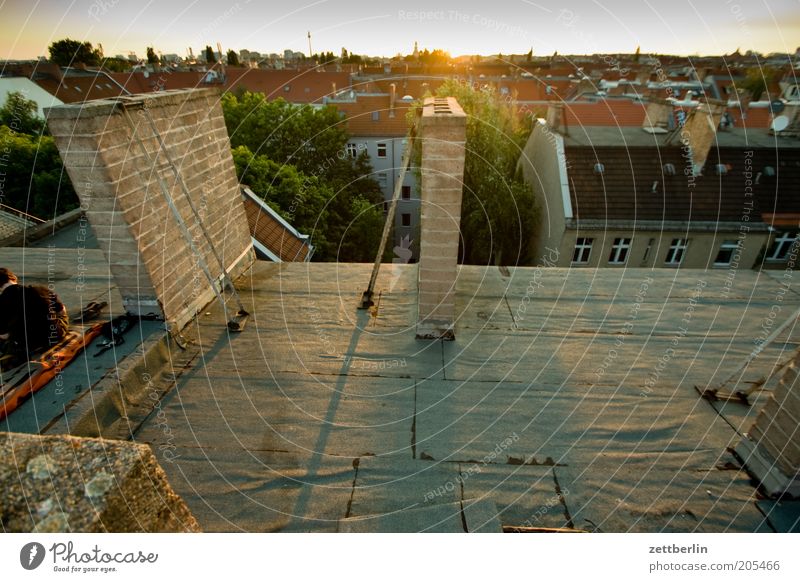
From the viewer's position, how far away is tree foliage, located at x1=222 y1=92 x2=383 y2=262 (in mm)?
25922

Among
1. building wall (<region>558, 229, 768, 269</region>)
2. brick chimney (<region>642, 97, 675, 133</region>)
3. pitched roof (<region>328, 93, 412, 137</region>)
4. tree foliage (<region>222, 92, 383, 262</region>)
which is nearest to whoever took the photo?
building wall (<region>558, 229, 768, 269</region>)

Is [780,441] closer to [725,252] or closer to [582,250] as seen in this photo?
[582,250]

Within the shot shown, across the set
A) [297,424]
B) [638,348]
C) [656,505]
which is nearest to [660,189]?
[638,348]

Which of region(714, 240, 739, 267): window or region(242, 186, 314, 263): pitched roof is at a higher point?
region(242, 186, 314, 263): pitched roof

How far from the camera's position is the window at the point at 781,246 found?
755 inches

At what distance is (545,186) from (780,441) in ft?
67.5

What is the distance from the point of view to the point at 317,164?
33.8 meters

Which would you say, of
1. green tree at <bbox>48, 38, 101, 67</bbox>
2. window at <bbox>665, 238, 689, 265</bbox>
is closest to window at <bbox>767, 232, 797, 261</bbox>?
window at <bbox>665, 238, 689, 265</bbox>

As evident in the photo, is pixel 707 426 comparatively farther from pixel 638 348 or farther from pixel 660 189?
pixel 660 189

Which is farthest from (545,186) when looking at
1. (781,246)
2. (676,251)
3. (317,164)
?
(317,164)

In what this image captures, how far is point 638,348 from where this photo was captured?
20.7 feet

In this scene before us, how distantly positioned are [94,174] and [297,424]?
3929mm

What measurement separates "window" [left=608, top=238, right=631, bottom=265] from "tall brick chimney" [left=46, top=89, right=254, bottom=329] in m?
18.7

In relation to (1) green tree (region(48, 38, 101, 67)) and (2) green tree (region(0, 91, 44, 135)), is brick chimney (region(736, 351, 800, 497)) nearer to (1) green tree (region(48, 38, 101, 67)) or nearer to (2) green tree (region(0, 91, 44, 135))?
(2) green tree (region(0, 91, 44, 135))
